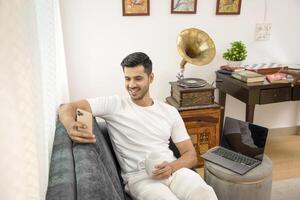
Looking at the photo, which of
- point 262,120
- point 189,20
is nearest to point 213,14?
point 189,20

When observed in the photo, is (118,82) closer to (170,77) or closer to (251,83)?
(170,77)

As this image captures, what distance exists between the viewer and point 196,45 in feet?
7.82

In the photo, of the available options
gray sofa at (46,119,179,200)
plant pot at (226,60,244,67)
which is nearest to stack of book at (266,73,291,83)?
plant pot at (226,60,244,67)

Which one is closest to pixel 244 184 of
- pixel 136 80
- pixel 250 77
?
pixel 136 80

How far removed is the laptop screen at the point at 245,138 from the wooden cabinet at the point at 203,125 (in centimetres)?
52

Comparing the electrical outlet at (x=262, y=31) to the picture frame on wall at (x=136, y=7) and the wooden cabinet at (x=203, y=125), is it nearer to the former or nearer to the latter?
the wooden cabinet at (x=203, y=125)

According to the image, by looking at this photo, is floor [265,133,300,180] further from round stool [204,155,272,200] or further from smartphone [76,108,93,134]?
smartphone [76,108,93,134]

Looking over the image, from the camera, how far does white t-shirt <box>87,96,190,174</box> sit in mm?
1562

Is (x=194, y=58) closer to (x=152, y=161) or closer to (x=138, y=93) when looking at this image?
(x=138, y=93)

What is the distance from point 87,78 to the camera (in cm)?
250

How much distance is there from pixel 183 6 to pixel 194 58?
525mm

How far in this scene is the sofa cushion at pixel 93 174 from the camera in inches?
37.9

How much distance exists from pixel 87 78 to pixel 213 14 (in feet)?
4.24

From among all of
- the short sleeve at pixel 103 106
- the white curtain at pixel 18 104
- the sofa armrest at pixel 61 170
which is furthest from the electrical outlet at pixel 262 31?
the white curtain at pixel 18 104
